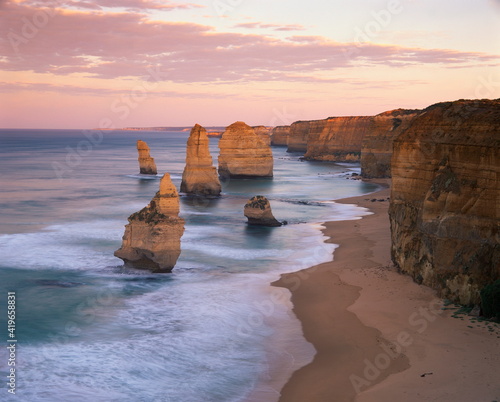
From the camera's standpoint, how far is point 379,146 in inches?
3312

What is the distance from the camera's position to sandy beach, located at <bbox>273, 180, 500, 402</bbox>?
15.2 metres

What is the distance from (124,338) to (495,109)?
16.3 meters

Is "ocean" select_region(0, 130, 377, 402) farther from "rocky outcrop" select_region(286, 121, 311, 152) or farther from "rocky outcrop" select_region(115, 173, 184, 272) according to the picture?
"rocky outcrop" select_region(286, 121, 311, 152)

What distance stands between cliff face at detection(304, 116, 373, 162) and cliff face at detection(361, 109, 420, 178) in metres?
38.2

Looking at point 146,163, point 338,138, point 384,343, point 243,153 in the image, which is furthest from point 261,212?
point 338,138

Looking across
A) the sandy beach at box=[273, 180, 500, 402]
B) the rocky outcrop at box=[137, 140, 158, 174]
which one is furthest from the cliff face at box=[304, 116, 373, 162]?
the sandy beach at box=[273, 180, 500, 402]

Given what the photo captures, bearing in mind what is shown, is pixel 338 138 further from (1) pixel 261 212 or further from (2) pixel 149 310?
(2) pixel 149 310

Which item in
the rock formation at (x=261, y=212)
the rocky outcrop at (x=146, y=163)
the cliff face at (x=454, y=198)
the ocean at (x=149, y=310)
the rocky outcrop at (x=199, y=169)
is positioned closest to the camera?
the ocean at (x=149, y=310)

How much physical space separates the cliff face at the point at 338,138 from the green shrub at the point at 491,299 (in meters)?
107

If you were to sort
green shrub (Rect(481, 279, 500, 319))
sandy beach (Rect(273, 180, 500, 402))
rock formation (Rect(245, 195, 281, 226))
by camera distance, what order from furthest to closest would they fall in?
rock formation (Rect(245, 195, 281, 226))
green shrub (Rect(481, 279, 500, 319))
sandy beach (Rect(273, 180, 500, 402))

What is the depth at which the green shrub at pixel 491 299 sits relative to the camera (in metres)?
18.7

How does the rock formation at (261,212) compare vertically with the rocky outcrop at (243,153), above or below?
below

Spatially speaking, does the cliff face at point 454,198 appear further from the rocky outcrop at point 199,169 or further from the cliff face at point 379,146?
the cliff face at point 379,146

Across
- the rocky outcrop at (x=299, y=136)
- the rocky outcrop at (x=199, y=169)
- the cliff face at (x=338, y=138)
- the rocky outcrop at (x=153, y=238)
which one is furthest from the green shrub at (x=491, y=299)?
the rocky outcrop at (x=299, y=136)
